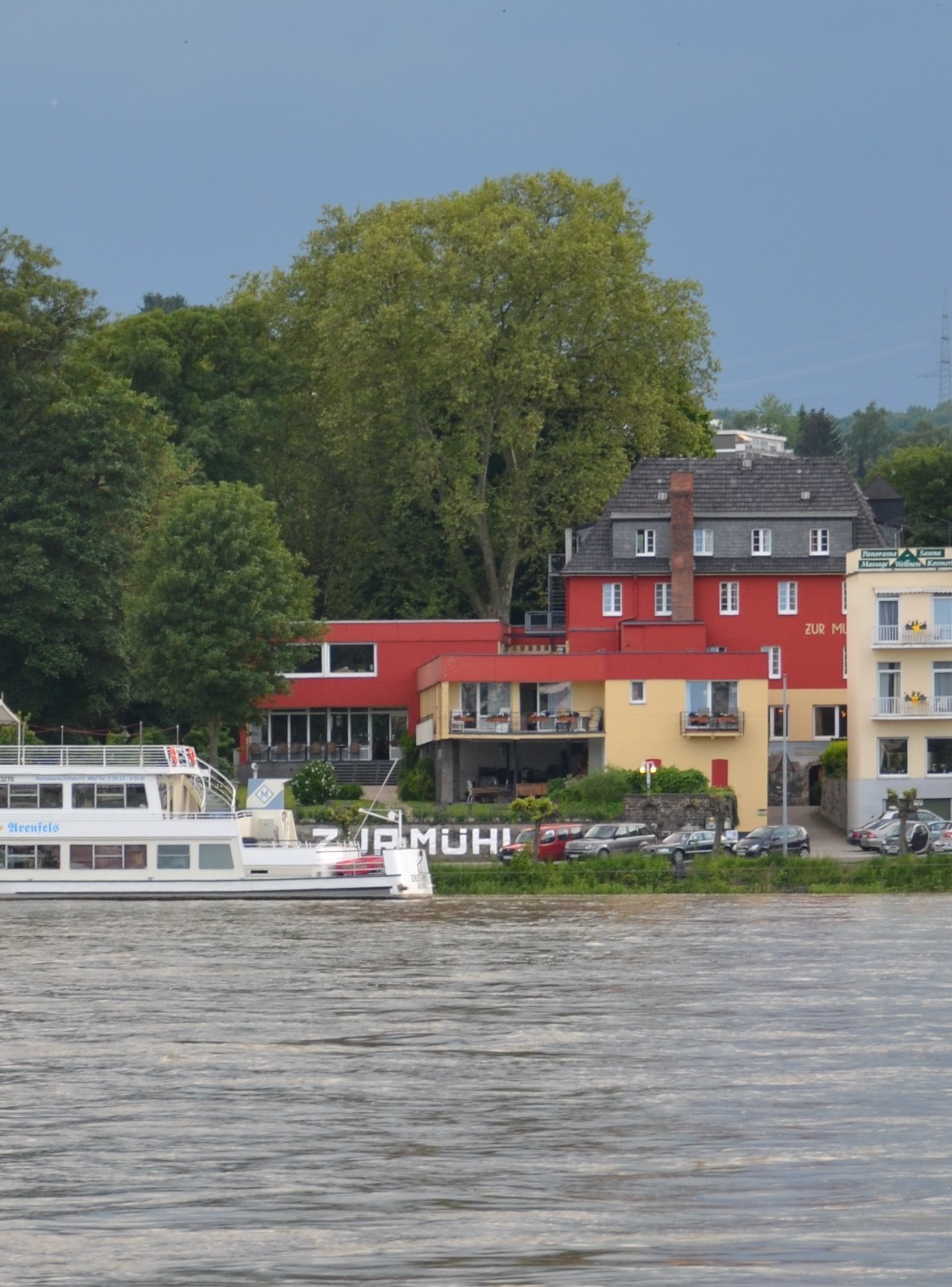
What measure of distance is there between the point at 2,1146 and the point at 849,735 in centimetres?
6078

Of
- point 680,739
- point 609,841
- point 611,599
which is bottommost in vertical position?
point 609,841

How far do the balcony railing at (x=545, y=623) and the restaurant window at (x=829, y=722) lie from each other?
13278 millimetres

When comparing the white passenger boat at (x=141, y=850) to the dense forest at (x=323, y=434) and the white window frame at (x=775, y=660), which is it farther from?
the white window frame at (x=775, y=660)

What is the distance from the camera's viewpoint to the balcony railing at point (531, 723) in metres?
84.3

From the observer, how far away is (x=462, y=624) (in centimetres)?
9431

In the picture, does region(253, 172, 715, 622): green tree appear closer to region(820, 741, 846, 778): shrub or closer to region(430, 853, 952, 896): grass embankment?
region(820, 741, 846, 778): shrub

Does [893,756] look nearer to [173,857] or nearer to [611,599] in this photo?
[611,599]

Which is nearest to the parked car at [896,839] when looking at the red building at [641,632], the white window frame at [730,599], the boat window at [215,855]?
the red building at [641,632]

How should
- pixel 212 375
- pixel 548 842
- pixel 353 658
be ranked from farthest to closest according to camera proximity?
pixel 212 375
pixel 353 658
pixel 548 842

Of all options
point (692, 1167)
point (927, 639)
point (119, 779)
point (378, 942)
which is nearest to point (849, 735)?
point (927, 639)

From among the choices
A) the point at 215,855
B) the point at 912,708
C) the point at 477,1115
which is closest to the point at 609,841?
the point at 215,855

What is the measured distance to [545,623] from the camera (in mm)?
106188

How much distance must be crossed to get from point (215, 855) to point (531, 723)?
24338mm

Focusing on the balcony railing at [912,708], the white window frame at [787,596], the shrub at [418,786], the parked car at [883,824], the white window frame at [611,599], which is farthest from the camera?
the white window frame at [611,599]
